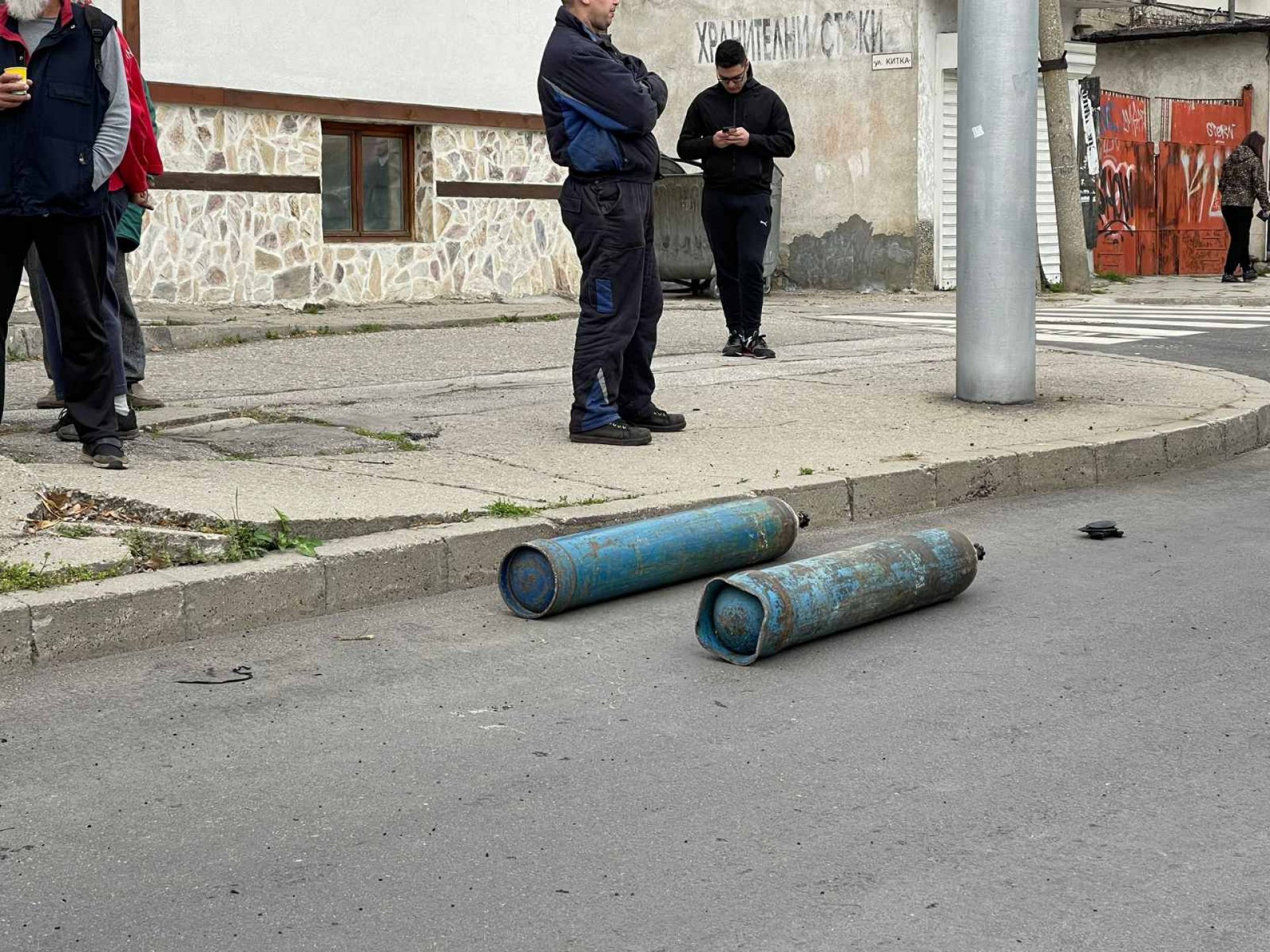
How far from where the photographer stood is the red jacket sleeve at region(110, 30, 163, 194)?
23.4 ft

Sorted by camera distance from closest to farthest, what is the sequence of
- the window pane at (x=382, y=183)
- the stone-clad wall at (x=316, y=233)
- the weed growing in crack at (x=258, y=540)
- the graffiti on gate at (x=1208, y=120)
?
the weed growing in crack at (x=258, y=540) < the stone-clad wall at (x=316, y=233) < the window pane at (x=382, y=183) < the graffiti on gate at (x=1208, y=120)

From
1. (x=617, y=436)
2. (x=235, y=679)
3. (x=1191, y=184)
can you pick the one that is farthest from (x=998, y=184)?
(x=1191, y=184)

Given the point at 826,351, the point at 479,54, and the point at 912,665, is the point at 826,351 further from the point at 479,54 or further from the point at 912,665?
the point at 912,665

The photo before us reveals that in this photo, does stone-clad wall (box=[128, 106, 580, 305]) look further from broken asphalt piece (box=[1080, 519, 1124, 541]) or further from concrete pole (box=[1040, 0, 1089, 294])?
broken asphalt piece (box=[1080, 519, 1124, 541])

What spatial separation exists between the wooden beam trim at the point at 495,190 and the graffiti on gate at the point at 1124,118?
9.49 metres

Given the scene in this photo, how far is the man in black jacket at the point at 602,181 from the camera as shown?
7.04 meters

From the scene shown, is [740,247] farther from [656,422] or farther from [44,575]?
[44,575]

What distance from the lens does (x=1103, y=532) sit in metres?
6.21

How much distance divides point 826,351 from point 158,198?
560 cm

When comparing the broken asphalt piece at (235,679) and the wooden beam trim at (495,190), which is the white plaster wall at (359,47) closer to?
the wooden beam trim at (495,190)

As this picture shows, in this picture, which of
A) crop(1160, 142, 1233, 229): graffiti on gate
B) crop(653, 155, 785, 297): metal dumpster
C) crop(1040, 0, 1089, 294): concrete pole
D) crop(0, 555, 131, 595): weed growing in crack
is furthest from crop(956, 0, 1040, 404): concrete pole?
crop(1160, 142, 1233, 229): graffiti on gate

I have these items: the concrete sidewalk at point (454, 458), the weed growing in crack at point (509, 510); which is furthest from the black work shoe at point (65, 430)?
the weed growing in crack at point (509, 510)

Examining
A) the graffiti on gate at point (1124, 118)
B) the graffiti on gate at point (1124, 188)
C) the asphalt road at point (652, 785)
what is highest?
the graffiti on gate at point (1124, 118)

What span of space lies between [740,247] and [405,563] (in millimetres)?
5788
